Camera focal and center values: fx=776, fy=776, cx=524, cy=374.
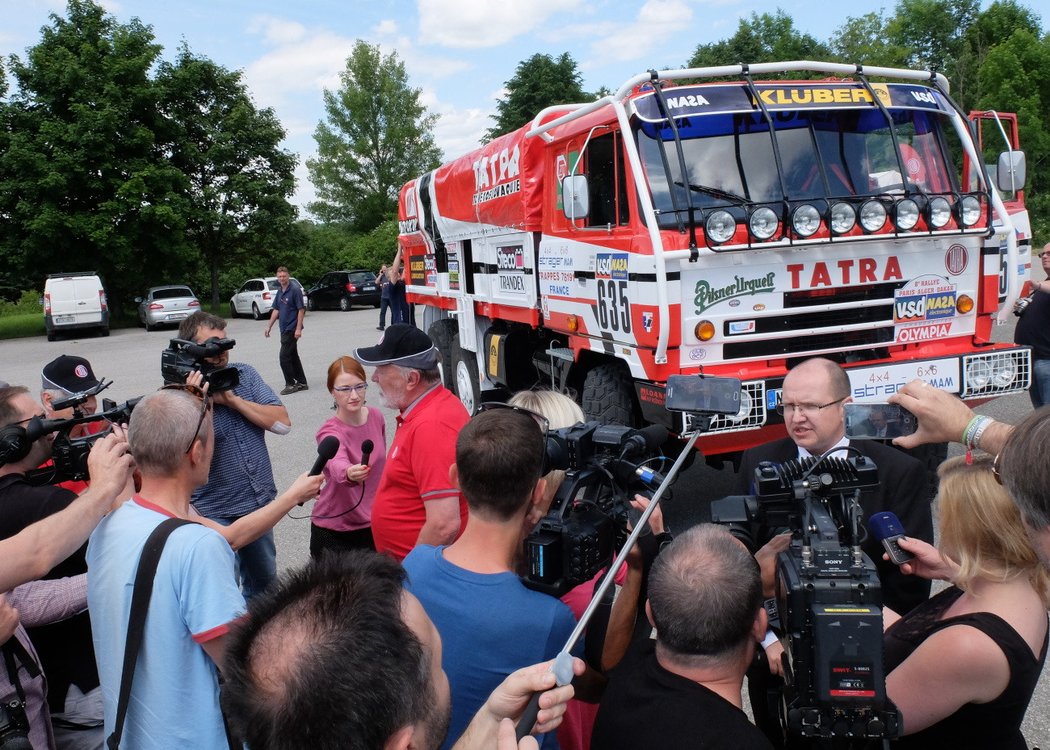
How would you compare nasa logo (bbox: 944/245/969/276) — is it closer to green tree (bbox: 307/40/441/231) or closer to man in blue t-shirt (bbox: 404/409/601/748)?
man in blue t-shirt (bbox: 404/409/601/748)

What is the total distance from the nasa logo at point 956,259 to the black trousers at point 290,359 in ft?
30.4

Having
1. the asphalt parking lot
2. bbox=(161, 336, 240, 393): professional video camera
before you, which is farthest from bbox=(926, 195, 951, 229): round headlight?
bbox=(161, 336, 240, 393): professional video camera

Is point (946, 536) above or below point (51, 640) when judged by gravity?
above

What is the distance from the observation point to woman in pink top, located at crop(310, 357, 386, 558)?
13.2ft

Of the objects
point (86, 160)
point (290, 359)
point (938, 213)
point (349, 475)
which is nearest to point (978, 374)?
point (938, 213)

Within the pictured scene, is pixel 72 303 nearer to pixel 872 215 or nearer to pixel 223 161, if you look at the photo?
pixel 223 161

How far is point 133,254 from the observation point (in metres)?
29.8

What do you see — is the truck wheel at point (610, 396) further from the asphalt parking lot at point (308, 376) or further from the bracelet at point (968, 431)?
the bracelet at point (968, 431)

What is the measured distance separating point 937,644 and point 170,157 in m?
34.5

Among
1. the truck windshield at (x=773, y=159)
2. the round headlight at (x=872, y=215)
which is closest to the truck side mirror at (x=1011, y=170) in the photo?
A: the truck windshield at (x=773, y=159)

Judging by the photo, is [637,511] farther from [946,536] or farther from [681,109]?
[681,109]

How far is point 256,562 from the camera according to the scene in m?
4.10

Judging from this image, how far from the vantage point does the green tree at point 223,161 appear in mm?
31141

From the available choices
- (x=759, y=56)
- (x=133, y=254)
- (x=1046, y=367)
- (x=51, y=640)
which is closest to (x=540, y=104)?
(x=759, y=56)
